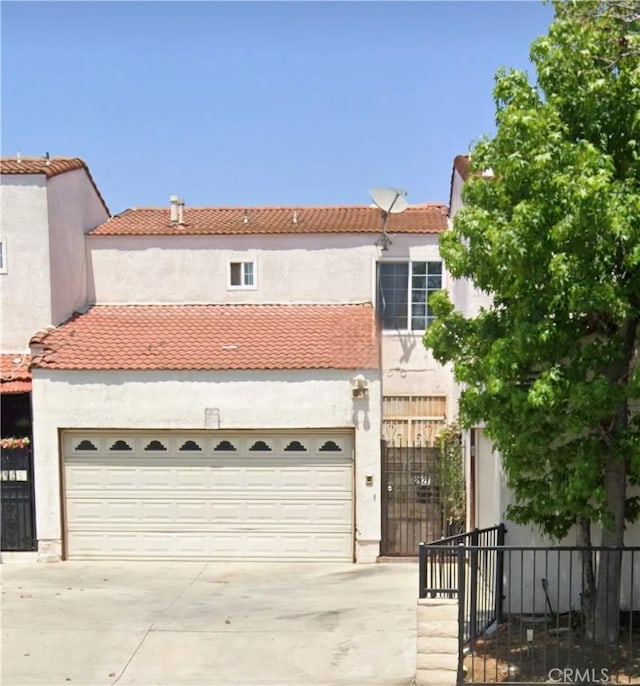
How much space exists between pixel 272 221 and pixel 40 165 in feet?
17.8

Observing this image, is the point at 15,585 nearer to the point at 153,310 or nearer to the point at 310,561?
the point at 310,561

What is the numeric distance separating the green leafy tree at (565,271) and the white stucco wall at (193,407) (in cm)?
480

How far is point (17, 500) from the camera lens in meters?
12.5

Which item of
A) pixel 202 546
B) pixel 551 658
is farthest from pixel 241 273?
pixel 551 658

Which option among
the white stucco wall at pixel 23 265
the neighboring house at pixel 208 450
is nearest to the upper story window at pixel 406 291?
the neighboring house at pixel 208 450

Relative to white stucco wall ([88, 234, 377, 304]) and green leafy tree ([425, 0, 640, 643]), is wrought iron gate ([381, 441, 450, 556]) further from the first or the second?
white stucco wall ([88, 234, 377, 304])

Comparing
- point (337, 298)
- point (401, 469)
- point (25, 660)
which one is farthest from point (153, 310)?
point (25, 660)

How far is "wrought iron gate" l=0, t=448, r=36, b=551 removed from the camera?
12.4 meters

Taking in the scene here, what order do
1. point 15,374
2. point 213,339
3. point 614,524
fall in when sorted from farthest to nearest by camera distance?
1. point 213,339
2. point 15,374
3. point 614,524

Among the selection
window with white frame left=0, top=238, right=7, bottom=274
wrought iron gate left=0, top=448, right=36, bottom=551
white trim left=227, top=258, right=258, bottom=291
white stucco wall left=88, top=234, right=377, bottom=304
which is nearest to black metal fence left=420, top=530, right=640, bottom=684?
wrought iron gate left=0, top=448, right=36, bottom=551

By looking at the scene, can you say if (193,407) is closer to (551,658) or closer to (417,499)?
(417,499)

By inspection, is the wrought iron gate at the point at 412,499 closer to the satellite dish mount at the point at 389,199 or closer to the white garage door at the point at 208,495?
the white garage door at the point at 208,495

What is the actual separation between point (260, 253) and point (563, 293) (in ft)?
37.0

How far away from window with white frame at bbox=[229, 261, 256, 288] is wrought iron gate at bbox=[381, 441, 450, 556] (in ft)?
20.2
